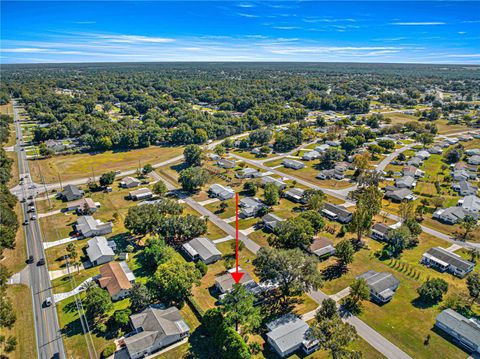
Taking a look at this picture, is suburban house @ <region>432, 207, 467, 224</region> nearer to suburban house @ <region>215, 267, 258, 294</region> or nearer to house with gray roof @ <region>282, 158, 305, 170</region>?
house with gray roof @ <region>282, 158, 305, 170</region>

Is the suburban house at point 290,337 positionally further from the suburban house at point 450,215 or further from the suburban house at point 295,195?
the suburban house at point 450,215

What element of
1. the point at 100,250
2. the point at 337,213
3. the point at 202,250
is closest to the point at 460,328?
the point at 337,213

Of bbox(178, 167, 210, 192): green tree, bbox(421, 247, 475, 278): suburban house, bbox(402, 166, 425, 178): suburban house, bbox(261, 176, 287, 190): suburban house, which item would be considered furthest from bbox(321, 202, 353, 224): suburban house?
bbox(402, 166, 425, 178): suburban house

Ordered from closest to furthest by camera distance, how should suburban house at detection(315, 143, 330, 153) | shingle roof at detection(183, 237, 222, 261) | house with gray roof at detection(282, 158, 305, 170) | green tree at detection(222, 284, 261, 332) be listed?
1. green tree at detection(222, 284, 261, 332)
2. shingle roof at detection(183, 237, 222, 261)
3. house with gray roof at detection(282, 158, 305, 170)
4. suburban house at detection(315, 143, 330, 153)

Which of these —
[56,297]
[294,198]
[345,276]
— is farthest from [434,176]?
[56,297]

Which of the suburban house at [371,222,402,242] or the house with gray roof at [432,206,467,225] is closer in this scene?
the suburban house at [371,222,402,242]

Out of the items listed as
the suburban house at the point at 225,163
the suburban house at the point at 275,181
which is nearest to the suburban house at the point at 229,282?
the suburban house at the point at 275,181
